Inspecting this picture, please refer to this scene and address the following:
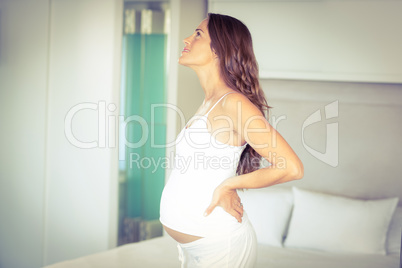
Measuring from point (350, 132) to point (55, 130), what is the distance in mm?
2076

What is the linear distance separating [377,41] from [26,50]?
7.73ft

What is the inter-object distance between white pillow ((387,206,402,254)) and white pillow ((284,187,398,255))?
5 cm

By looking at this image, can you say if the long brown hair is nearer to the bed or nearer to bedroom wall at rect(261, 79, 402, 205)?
the bed

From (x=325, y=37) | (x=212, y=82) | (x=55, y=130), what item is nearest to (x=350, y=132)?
(x=325, y=37)

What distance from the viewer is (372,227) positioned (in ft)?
8.58

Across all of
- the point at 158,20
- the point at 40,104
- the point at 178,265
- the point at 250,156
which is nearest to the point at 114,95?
the point at 40,104

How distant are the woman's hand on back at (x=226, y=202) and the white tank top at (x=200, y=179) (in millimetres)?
16

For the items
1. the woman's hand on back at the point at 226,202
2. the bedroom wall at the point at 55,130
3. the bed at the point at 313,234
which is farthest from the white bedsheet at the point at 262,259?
the woman's hand on back at the point at 226,202

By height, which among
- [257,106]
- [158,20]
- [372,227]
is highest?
[158,20]

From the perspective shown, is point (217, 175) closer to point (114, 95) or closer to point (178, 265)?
point (178, 265)

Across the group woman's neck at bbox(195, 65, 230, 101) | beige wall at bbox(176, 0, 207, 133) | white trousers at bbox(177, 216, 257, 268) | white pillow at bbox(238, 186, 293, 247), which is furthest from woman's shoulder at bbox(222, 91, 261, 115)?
beige wall at bbox(176, 0, 207, 133)

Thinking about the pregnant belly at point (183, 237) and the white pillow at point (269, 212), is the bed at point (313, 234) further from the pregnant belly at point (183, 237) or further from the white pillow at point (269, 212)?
the pregnant belly at point (183, 237)

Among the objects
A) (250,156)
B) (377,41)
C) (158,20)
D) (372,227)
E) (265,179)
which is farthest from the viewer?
(158,20)

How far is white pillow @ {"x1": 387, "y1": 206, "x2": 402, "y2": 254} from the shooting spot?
261 centimetres
